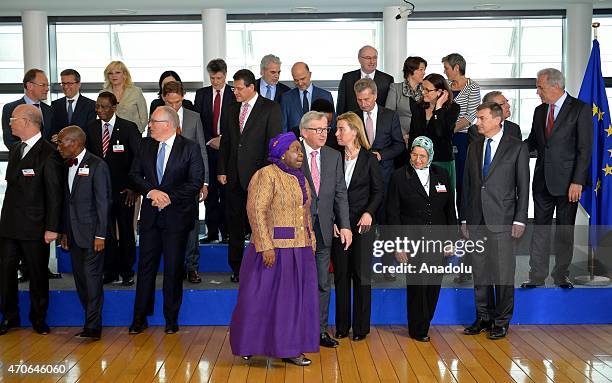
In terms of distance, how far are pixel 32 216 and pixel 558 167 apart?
427 cm

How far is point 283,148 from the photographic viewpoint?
19.0 feet

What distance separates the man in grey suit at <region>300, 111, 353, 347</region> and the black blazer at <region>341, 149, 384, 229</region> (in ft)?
0.58

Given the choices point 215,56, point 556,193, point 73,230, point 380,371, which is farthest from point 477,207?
point 215,56

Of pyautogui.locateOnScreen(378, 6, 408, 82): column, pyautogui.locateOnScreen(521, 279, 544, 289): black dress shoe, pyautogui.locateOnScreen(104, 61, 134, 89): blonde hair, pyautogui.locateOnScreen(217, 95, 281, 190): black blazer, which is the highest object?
pyautogui.locateOnScreen(378, 6, 408, 82): column

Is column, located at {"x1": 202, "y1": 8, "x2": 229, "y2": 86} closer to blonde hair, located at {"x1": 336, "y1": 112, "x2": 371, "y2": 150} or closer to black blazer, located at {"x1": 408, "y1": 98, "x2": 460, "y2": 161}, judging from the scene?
black blazer, located at {"x1": 408, "y1": 98, "x2": 460, "y2": 161}

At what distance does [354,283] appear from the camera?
6.68m

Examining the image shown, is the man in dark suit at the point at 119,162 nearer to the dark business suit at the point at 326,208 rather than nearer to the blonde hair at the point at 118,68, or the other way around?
the blonde hair at the point at 118,68

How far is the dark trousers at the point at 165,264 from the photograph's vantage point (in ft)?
22.3

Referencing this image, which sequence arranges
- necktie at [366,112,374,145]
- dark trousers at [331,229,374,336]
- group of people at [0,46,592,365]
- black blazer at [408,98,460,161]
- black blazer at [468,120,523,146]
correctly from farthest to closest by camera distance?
black blazer at [468,120,523,146] → necktie at [366,112,374,145] → black blazer at [408,98,460,161] → dark trousers at [331,229,374,336] → group of people at [0,46,592,365]

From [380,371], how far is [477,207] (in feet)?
5.36

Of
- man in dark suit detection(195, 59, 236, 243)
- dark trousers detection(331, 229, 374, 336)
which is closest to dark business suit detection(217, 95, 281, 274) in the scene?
man in dark suit detection(195, 59, 236, 243)

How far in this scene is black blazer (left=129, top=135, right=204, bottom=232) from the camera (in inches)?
267

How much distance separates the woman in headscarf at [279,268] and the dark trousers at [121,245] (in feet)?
6.13

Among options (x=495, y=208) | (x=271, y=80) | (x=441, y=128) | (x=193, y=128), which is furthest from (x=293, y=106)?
(x=495, y=208)
